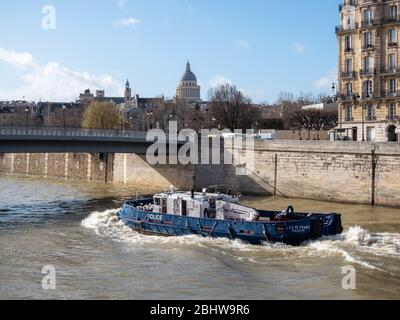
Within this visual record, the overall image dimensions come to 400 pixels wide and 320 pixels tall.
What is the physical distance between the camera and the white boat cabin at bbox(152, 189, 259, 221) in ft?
98.0

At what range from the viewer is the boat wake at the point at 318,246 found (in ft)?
79.5

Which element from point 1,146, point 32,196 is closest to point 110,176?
point 32,196

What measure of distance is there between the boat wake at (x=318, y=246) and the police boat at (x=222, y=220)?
38 cm

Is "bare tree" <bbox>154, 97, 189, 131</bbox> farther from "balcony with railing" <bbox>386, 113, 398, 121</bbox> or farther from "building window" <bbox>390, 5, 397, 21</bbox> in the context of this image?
"building window" <bbox>390, 5, 397, 21</bbox>

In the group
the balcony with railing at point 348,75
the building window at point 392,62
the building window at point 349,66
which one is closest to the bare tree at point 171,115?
the balcony with railing at point 348,75

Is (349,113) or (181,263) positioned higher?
(349,113)

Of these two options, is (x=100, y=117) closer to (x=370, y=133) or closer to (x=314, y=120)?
(x=314, y=120)
